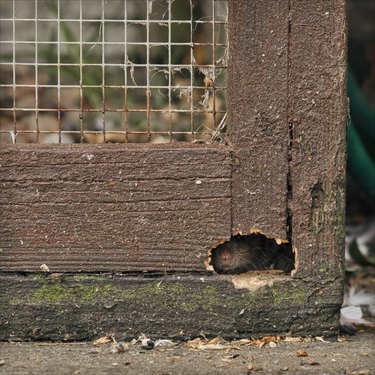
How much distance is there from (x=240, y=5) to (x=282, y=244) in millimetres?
758

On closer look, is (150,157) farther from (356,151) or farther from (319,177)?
(356,151)

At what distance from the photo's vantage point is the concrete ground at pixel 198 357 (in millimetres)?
2629

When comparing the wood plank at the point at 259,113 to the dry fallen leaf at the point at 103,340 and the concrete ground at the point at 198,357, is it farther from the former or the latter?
the dry fallen leaf at the point at 103,340

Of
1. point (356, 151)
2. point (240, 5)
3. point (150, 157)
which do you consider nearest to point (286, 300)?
point (150, 157)

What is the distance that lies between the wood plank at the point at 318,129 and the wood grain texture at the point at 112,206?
0.23 m

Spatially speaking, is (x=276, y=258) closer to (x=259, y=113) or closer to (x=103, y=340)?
(x=259, y=113)

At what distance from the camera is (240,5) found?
9.07ft

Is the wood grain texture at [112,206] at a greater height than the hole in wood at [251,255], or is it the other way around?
the wood grain texture at [112,206]

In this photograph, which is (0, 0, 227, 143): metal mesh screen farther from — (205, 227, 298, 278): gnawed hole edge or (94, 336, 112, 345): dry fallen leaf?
(94, 336, 112, 345): dry fallen leaf

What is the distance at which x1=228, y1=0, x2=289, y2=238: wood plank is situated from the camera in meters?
2.77

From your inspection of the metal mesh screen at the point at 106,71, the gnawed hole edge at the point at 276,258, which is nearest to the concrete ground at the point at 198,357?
the gnawed hole edge at the point at 276,258

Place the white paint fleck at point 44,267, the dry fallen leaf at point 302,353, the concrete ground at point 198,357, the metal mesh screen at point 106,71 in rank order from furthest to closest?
the metal mesh screen at point 106,71 → the white paint fleck at point 44,267 → the dry fallen leaf at point 302,353 → the concrete ground at point 198,357

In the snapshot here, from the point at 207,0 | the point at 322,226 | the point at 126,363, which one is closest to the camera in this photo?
the point at 126,363

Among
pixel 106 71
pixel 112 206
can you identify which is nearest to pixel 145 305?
pixel 112 206
